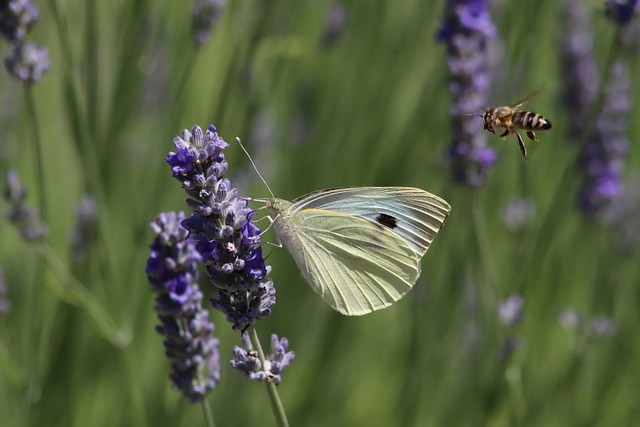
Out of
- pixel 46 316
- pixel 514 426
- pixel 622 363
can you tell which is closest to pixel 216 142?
pixel 514 426

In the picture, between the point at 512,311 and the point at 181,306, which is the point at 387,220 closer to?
the point at 512,311

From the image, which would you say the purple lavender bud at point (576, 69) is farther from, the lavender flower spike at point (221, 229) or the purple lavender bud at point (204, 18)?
the lavender flower spike at point (221, 229)

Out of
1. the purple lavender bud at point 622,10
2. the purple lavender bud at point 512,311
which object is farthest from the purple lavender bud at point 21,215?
the purple lavender bud at point 622,10

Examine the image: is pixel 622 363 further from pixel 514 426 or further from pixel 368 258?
pixel 368 258

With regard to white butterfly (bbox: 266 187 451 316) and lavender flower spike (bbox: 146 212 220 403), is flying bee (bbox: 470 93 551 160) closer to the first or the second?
white butterfly (bbox: 266 187 451 316)

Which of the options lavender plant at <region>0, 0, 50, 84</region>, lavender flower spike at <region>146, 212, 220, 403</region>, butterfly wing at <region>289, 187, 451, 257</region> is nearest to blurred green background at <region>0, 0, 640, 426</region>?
lavender plant at <region>0, 0, 50, 84</region>
